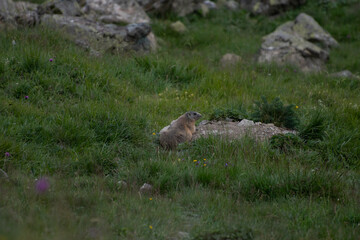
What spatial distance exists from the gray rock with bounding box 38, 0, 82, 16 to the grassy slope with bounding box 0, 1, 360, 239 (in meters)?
2.34

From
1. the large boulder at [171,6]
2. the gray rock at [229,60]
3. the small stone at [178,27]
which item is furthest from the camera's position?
the large boulder at [171,6]

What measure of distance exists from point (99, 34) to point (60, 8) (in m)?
2.11

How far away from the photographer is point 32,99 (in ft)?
24.1

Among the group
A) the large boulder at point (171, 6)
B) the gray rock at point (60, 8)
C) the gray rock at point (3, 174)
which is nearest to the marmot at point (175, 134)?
the gray rock at point (3, 174)

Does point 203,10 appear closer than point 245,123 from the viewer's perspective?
No

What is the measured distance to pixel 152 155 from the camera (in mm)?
6105

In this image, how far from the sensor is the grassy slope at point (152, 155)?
13.6ft

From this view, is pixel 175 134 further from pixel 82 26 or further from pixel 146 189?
pixel 82 26

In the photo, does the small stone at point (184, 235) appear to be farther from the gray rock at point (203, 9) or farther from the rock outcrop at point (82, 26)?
the gray rock at point (203, 9)

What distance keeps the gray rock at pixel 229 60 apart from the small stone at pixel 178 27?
2661 millimetres

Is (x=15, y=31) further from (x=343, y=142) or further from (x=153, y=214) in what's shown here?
(x=343, y=142)

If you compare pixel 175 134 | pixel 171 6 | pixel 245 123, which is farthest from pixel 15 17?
pixel 171 6

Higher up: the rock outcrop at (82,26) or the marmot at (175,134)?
the rock outcrop at (82,26)

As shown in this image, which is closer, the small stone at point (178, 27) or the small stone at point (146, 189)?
the small stone at point (146, 189)
